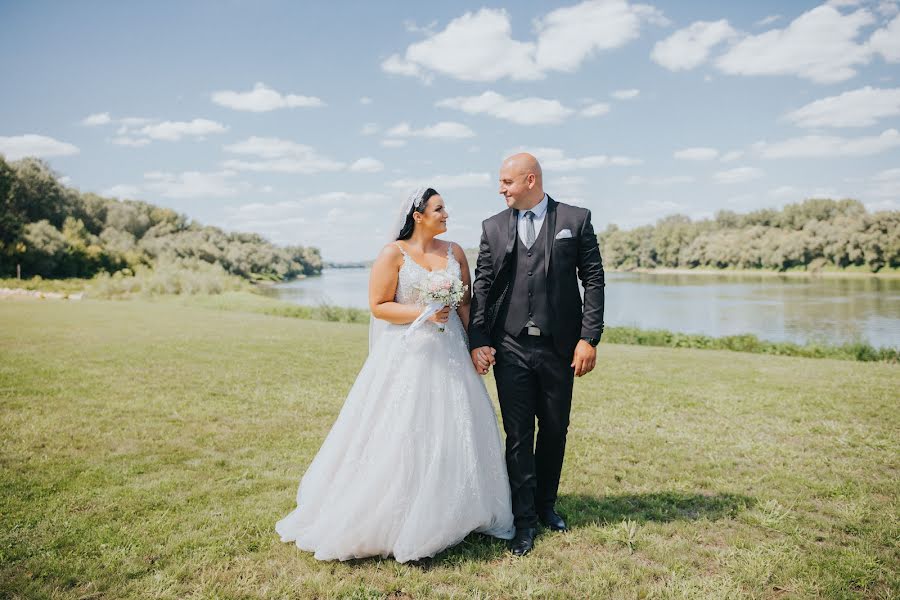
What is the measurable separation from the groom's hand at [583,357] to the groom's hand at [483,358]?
23.5 inches

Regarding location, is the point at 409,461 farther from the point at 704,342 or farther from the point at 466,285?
the point at 704,342

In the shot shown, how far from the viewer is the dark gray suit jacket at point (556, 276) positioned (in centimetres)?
394

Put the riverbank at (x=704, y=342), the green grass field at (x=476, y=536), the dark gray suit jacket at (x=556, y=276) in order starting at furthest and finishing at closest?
the riverbank at (x=704, y=342)
the dark gray suit jacket at (x=556, y=276)
the green grass field at (x=476, y=536)

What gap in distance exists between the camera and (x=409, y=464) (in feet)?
12.3

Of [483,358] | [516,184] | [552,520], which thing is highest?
[516,184]

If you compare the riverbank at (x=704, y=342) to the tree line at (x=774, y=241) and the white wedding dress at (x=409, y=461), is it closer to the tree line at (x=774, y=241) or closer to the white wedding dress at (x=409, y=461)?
the white wedding dress at (x=409, y=461)

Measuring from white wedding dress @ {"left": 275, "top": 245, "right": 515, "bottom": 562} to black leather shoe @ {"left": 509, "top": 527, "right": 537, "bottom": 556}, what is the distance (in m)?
0.08

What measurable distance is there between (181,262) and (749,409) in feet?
197

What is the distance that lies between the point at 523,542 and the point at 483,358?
4.30 feet

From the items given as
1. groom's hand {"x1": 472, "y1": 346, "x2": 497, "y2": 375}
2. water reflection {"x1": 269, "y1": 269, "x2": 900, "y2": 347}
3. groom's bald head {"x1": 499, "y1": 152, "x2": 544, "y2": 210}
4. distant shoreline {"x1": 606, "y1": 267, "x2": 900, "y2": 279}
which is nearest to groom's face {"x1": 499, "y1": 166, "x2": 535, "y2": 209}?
groom's bald head {"x1": 499, "y1": 152, "x2": 544, "y2": 210}

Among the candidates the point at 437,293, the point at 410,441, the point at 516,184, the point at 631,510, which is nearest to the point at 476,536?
the point at 410,441

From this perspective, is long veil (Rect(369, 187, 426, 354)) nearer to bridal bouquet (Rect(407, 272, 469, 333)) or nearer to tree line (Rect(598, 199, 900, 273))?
bridal bouquet (Rect(407, 272, 469, 333))

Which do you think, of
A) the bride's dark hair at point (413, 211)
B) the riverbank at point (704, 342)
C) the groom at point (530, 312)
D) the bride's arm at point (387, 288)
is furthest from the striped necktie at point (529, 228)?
the riverbank at point (704, 342)

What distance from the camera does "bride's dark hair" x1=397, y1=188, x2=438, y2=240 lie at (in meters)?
4.05
